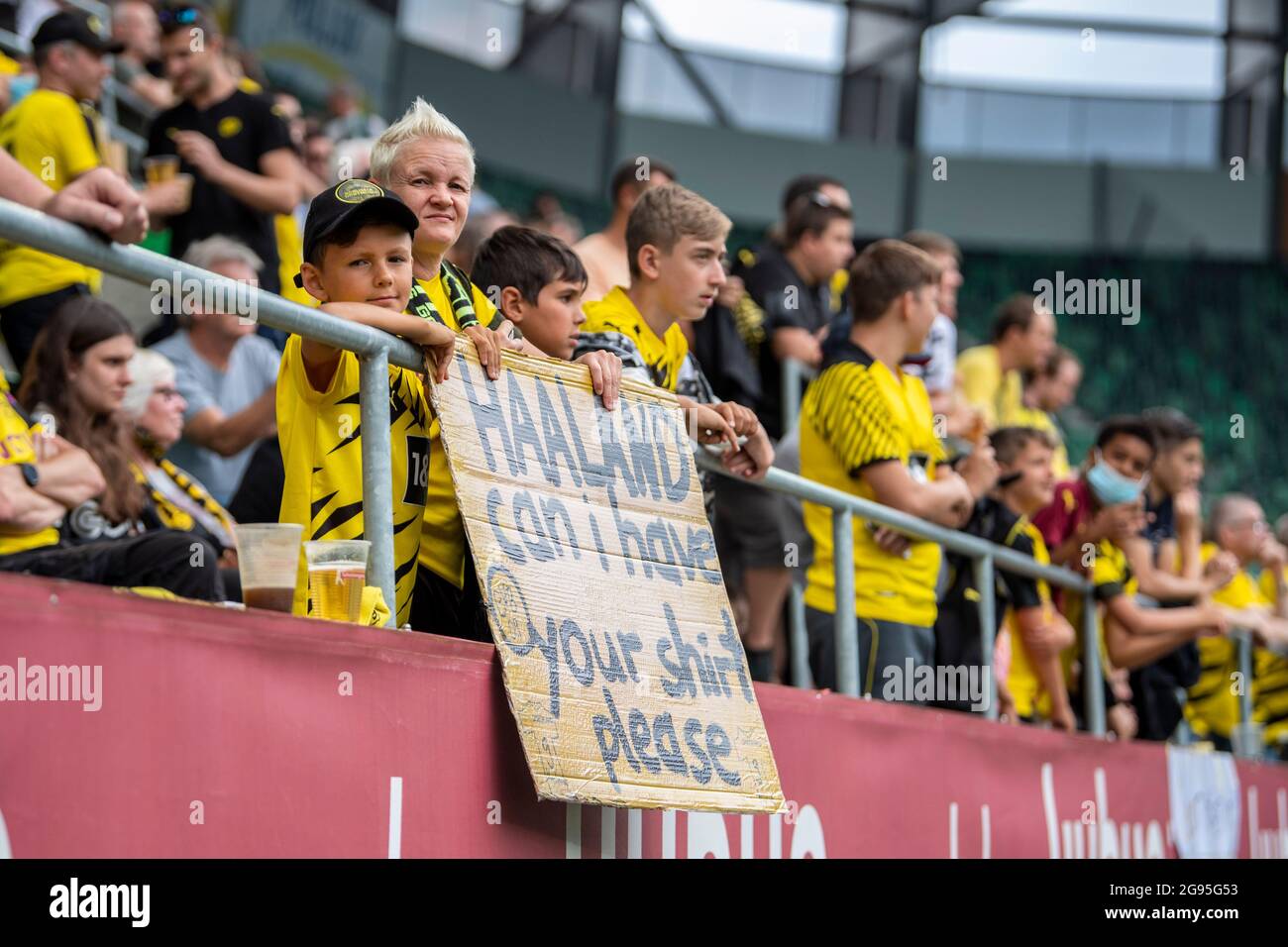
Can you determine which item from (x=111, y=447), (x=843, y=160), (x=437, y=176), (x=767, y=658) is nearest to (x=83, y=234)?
(x=437, y=176)

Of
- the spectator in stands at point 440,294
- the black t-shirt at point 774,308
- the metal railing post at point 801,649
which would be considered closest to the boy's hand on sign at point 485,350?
the spectator in stands at point 440,294

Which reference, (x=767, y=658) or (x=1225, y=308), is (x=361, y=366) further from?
(x=1225, y=308)

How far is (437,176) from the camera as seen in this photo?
3668 mm

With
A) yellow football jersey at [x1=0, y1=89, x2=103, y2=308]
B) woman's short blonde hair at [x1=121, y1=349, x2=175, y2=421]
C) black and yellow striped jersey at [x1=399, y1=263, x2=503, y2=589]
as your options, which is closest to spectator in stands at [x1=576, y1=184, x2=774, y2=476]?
black and yellow striped jersey at [x1=399, y1=263, x2=503, y2=589]

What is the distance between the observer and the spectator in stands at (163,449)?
4797 mm

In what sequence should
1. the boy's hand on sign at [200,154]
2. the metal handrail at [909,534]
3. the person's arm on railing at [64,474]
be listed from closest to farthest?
the person's arm on railing at [64,474] < the metal handrail at [909,534] < the boy's hand on sign at [200,154]

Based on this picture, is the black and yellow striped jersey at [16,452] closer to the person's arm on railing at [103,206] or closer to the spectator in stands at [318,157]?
the person's arm on railing at [103,206]

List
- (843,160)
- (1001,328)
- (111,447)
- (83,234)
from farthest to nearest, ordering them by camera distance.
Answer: (843,160) < (1001,328) < (111,447) < (83,234)

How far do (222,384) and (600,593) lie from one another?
2888 millimetres

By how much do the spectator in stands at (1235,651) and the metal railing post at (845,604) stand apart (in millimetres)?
3446

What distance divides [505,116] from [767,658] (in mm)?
13603

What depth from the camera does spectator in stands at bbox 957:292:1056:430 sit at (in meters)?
8.55

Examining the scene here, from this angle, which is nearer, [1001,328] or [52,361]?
[52,361]

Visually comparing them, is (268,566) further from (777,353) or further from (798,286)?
(798,286)
